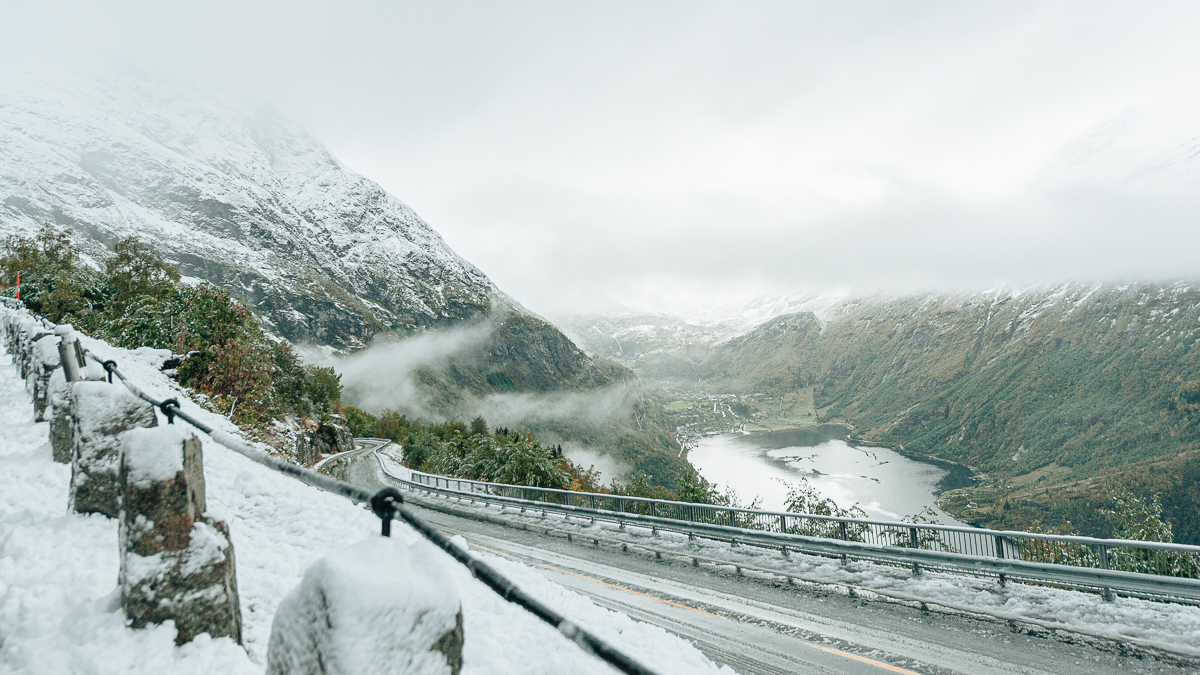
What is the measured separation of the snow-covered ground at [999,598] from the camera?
8930 mm

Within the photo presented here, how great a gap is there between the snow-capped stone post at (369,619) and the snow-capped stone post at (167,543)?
5.31 feet

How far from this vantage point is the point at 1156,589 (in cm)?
962

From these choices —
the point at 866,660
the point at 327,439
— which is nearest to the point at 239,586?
the point at 866,660

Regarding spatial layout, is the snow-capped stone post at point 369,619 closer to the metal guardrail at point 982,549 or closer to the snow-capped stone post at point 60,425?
the snow-capped stone post at point 60,425

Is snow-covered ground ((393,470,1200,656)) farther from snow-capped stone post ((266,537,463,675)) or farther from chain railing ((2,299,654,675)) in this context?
snow-capped stone post ((266,537,463,675))

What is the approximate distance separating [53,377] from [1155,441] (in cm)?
29184

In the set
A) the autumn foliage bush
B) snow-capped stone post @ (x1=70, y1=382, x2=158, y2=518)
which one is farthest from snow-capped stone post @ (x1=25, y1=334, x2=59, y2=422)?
the autumn foliage bush

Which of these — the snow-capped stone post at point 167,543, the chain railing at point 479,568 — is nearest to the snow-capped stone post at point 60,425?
the snow-capped stone post at point 167,543

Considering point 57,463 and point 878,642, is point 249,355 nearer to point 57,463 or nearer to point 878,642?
point 57,463

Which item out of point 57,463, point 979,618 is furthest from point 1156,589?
point 57,463

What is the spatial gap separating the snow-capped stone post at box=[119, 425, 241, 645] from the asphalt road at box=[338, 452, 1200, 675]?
3.49 meters

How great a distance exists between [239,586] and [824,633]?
10.0 metres

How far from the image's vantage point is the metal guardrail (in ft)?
32.7

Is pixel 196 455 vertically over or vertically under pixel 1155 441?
under
